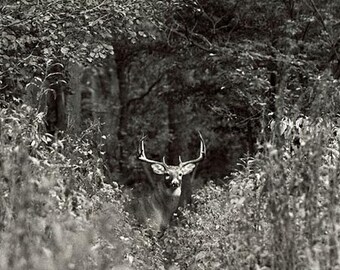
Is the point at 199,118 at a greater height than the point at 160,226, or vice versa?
the point at 199,118

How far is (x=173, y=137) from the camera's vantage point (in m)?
24.6

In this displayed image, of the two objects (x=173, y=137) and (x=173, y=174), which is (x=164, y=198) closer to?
(x=173, y=174)

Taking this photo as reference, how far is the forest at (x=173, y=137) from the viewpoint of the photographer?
21.9 ft

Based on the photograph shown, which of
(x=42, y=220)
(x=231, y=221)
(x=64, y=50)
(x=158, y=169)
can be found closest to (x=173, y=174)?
(x=158, y=169)

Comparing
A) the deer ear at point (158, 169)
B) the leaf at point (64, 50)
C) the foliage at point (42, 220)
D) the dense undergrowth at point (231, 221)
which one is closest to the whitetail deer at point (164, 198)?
the deer ear at point (158, 169)

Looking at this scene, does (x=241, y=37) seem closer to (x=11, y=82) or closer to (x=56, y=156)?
(x=11, y=82)

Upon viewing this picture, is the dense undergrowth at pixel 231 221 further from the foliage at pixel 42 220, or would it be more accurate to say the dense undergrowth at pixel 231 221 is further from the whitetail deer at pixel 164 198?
the whitetail deer at pixel 164 198

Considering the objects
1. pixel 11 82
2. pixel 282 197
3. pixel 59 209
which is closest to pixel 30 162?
pixel 59 209

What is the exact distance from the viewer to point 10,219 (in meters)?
6.72

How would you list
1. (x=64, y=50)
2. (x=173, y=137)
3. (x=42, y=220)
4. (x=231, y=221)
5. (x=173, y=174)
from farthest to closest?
(x=173, y=137), (x=173, y=174), (x=64, y=50), (x=231, y=221), (x=42, y=220)

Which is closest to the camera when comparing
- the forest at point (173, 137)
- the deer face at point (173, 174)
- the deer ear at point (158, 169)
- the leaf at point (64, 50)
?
the forest at point (173, 137)

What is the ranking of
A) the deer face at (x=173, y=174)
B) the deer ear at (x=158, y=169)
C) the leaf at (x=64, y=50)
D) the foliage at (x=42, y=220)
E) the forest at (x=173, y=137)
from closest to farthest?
the foliage at (x=42, y=220) < the forest at (x=173, y=137) < the leaf at (x=64, y=50) < the deer face at (x=173, y=174) < the deer ear at (x=158, y=169)

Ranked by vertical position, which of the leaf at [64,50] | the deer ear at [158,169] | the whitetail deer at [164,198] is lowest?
the whitetail deer at [164,198]

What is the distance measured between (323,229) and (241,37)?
12249 mm
